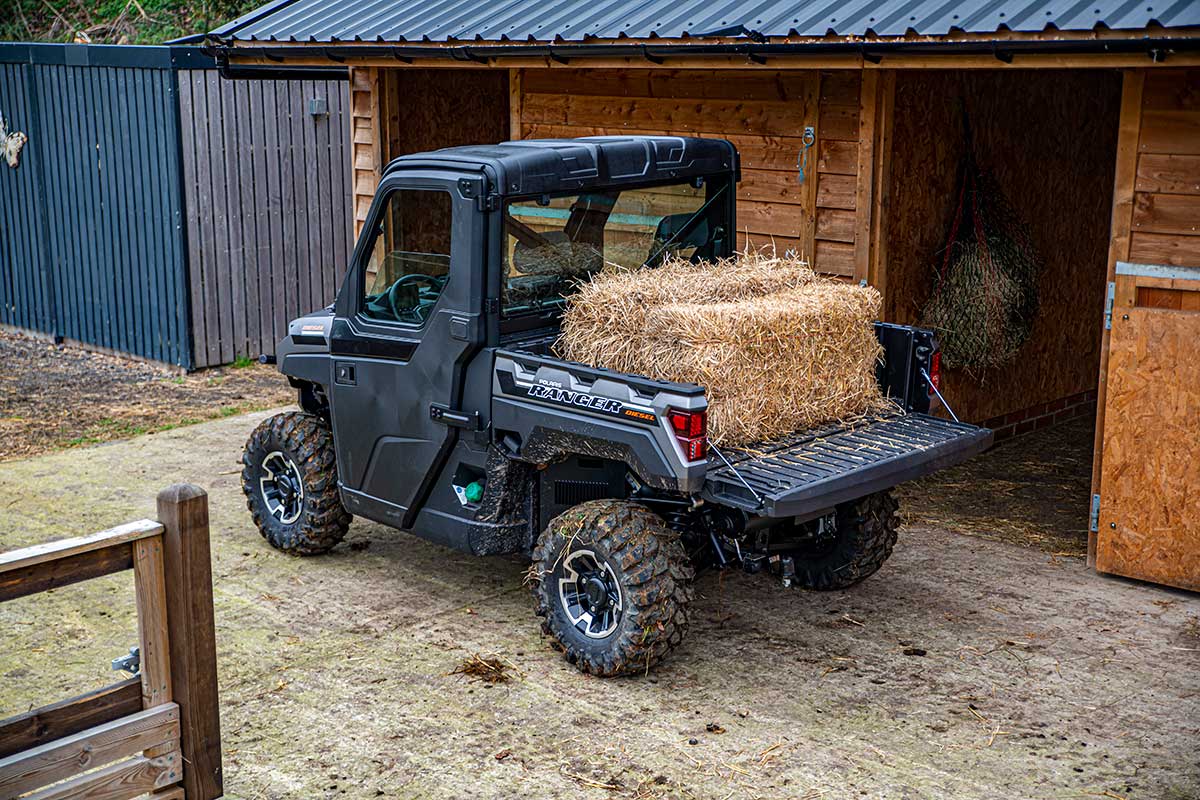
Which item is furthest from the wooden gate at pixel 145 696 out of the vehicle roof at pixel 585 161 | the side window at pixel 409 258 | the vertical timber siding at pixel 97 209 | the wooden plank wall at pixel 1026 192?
the vertical timber siding at pixel 97 209

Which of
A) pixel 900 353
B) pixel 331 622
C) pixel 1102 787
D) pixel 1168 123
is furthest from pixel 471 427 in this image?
pixel 1168 123

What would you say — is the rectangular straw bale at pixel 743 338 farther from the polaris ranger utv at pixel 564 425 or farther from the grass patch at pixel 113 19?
the grass patch at pixel 113 19

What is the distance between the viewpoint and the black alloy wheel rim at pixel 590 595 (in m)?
6.10

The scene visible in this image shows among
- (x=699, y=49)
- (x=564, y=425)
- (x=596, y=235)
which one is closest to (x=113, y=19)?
(x=699, y=49)

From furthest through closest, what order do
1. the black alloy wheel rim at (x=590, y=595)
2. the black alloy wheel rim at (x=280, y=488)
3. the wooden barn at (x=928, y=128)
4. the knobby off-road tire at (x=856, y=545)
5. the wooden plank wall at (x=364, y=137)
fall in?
the wooden plank wall at (x=364, y=137) < the black alloy wheel rim at (x=280, y=488) < the wooden barn at (x=928, y=128) < the knobby off-road tire at (x=856, y=545) < the black alloy wheel rim at (x=590, y=595)

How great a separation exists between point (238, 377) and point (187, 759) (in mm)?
8674

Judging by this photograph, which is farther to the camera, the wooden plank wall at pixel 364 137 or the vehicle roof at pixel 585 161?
the wooden plank wall at pixel 364 137

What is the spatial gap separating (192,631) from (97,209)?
975cm

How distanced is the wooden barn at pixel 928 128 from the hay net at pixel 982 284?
113mm

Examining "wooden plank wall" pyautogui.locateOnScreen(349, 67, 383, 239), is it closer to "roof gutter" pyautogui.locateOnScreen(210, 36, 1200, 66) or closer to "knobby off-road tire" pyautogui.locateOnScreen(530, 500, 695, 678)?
"roof gutter" pyautogui.locateOnScreen(210, 36, 1200, 66)

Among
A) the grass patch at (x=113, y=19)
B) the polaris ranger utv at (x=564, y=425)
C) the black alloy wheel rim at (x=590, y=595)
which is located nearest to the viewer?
the polaris ranger utv at (x=564, y=425)

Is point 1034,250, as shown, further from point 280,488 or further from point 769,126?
point 280,488

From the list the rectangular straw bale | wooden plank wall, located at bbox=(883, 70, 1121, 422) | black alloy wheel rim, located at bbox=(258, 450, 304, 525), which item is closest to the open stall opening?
wooden plank wall, located at bbox=(883, 70, 1121, 422)

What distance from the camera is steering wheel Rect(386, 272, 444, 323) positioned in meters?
6.80
